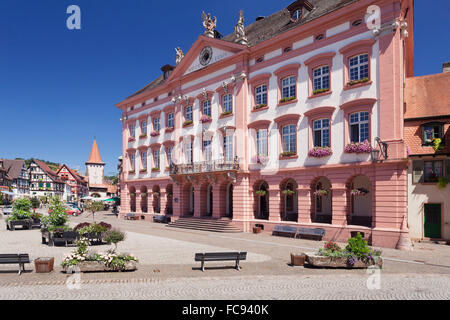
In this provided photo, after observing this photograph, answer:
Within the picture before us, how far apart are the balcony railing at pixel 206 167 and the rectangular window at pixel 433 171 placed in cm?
1288

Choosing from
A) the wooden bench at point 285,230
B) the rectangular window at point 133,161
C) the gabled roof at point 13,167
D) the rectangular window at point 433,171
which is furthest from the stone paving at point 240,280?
the gabled roof at point 13,167

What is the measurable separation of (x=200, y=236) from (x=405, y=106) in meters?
16.3

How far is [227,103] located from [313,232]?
43.5 ft

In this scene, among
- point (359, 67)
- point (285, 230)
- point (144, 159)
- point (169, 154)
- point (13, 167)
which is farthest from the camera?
point (13, 167)

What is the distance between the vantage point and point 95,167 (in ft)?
362

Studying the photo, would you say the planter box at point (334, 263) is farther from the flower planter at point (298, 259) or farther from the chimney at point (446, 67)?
the chimney at point (446, 67)

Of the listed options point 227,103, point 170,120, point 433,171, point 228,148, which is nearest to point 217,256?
point 433,171

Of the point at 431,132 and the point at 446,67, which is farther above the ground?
the point at 446,67

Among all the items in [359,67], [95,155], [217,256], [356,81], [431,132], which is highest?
[359,67]

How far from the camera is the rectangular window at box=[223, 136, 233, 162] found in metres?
29.7

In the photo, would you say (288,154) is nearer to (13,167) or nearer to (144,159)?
(144,159)

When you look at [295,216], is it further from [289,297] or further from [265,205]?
[289,297]

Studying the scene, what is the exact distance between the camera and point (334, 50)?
23.3 metres

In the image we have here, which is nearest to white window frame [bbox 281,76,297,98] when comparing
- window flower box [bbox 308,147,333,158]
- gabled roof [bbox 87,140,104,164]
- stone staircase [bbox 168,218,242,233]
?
window flower box [bbox 308,147,333,158]
